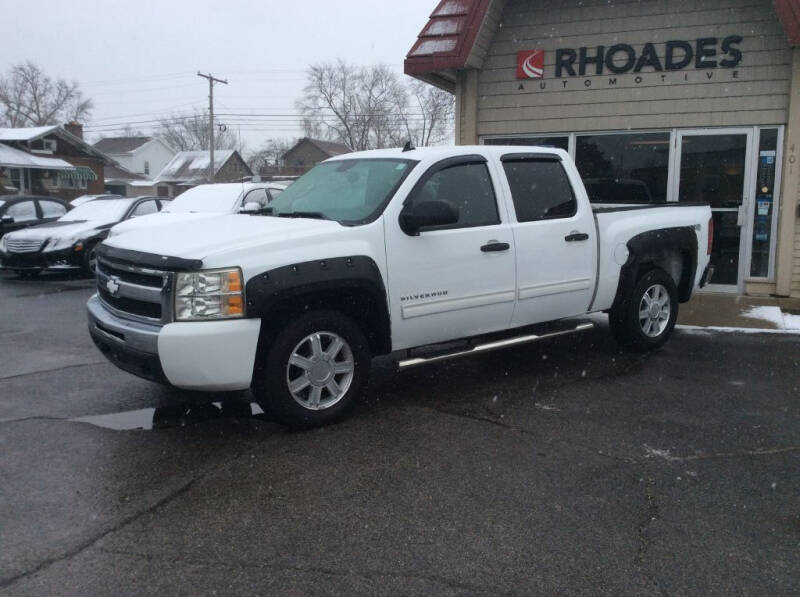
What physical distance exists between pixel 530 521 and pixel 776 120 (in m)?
8.41

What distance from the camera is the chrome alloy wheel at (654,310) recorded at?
709cm

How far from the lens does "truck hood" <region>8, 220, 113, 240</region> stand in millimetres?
12930

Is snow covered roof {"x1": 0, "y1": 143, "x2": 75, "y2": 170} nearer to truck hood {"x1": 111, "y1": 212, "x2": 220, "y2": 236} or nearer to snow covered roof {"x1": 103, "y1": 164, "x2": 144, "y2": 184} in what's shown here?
snow covered roof {"x1": 103, "y1": 164, "x2": 144, "y2": 184}

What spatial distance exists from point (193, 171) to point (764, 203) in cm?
6223

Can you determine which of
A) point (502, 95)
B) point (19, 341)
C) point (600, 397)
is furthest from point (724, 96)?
point (19, 341)

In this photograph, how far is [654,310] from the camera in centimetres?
718

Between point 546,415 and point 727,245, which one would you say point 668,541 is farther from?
point 727,245

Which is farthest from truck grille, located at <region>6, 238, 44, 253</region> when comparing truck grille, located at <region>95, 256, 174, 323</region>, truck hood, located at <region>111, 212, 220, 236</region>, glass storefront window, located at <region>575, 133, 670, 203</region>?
glass storefront window, located at <region>575, 133, 670, 203</region>

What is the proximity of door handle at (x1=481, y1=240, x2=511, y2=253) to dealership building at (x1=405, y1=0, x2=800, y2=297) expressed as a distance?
5.36 metres

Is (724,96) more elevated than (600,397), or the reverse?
(724,96)

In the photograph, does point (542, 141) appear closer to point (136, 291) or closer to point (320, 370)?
point (320, 370)

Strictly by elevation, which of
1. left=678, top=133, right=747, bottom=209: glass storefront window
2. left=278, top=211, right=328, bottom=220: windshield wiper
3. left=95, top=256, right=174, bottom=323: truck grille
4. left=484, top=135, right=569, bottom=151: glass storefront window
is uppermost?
left=484, top=135, right=569, bottom=151: glass storefront window

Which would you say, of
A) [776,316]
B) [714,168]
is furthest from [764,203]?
[776,316]

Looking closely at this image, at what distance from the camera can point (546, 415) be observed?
17.4ft
